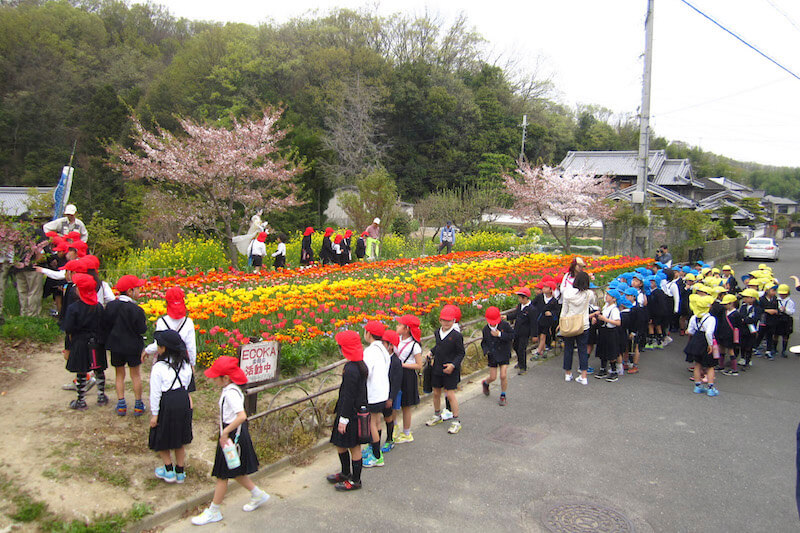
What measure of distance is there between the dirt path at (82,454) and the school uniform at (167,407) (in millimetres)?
492

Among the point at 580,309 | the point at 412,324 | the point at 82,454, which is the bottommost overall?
the point at 82,454

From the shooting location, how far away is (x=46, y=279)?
8.95 m

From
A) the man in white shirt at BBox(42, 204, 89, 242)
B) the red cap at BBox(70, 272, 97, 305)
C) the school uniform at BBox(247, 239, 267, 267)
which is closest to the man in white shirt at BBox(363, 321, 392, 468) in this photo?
the red cap at BBox(70, 272, 97, 305)

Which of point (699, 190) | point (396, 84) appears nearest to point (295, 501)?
point (396, 84)

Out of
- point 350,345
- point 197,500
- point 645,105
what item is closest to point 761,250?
point 645,105

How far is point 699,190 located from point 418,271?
135 ft

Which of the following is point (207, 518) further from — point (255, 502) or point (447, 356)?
point (447, 356)

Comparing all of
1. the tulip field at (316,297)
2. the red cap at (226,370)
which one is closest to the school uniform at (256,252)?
the tulip field at (316,297)

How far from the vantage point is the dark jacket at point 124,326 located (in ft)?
19.2

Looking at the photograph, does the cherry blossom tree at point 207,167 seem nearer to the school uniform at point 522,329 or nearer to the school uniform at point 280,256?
the school uniform at point 280,256

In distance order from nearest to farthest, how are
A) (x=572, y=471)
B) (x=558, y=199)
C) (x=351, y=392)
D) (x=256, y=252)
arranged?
(x=351, y=392) < (x=572, y=471) < (x=256, y=252) < (x=558, y=199)

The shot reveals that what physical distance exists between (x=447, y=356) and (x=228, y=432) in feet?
9.57

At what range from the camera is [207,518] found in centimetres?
461

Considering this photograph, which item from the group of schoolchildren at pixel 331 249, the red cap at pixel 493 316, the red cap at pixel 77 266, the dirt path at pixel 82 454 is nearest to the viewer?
the dirt path at pixel 82 454
